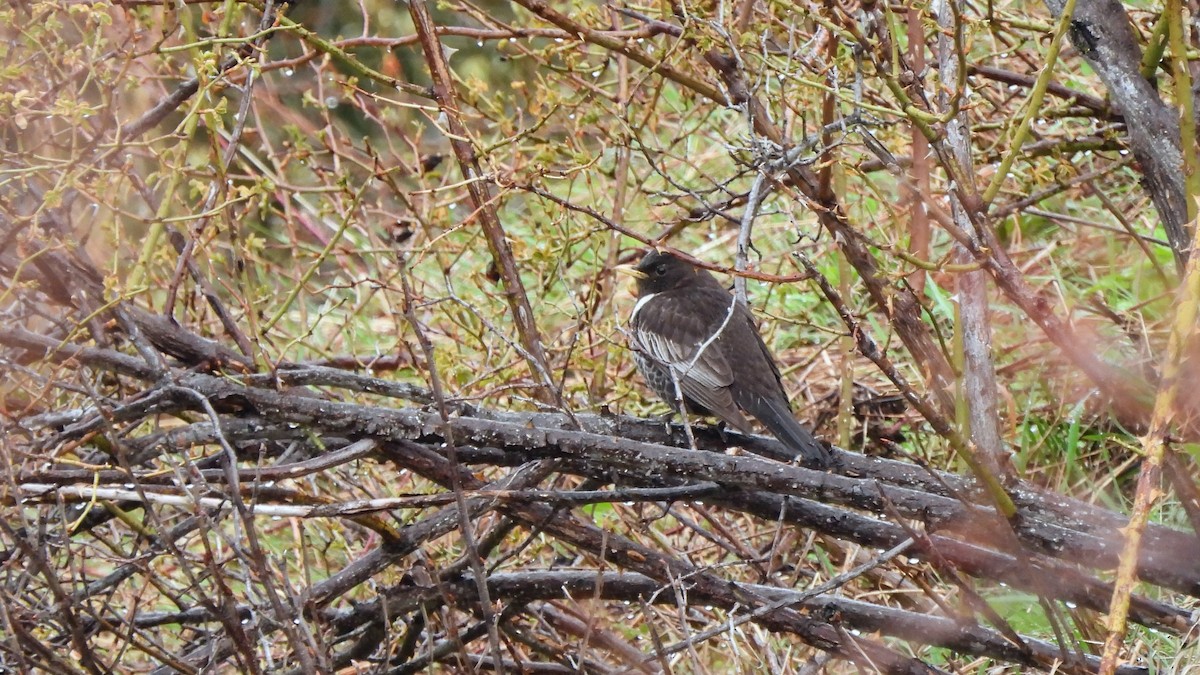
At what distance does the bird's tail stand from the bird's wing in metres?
0.09

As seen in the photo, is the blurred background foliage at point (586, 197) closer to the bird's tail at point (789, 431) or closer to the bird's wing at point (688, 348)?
the bird's wing at point (688, 348)

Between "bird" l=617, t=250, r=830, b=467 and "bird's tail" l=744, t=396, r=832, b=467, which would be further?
"bird" l=617, t=250, r=830, b=467

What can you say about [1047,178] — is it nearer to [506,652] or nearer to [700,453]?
[700,453]

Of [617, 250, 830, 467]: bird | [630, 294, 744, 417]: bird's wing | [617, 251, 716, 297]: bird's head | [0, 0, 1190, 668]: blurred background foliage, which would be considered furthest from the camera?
[617, 251, 716, 297]: bird's head

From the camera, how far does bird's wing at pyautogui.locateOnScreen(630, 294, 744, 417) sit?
4.56 m

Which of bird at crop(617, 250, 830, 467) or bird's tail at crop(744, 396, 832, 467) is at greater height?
bird at crop(617, 250, 830, 467)

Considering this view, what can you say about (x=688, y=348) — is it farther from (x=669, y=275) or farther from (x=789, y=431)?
(x=789, y=431)

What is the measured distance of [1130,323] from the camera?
506 centimetres

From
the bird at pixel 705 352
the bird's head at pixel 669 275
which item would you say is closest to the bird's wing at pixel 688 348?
the bird at pixel 705 352

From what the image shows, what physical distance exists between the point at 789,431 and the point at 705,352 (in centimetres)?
93

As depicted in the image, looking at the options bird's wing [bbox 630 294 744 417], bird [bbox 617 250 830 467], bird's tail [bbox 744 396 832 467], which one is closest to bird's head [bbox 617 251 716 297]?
bird [bbox 617 250 830 467]

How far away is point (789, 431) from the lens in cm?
396

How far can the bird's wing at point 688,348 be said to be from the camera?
4.56m

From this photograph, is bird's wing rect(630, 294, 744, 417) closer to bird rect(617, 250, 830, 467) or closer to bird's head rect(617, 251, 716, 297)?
bird rect(617, 250, 830, 467)
